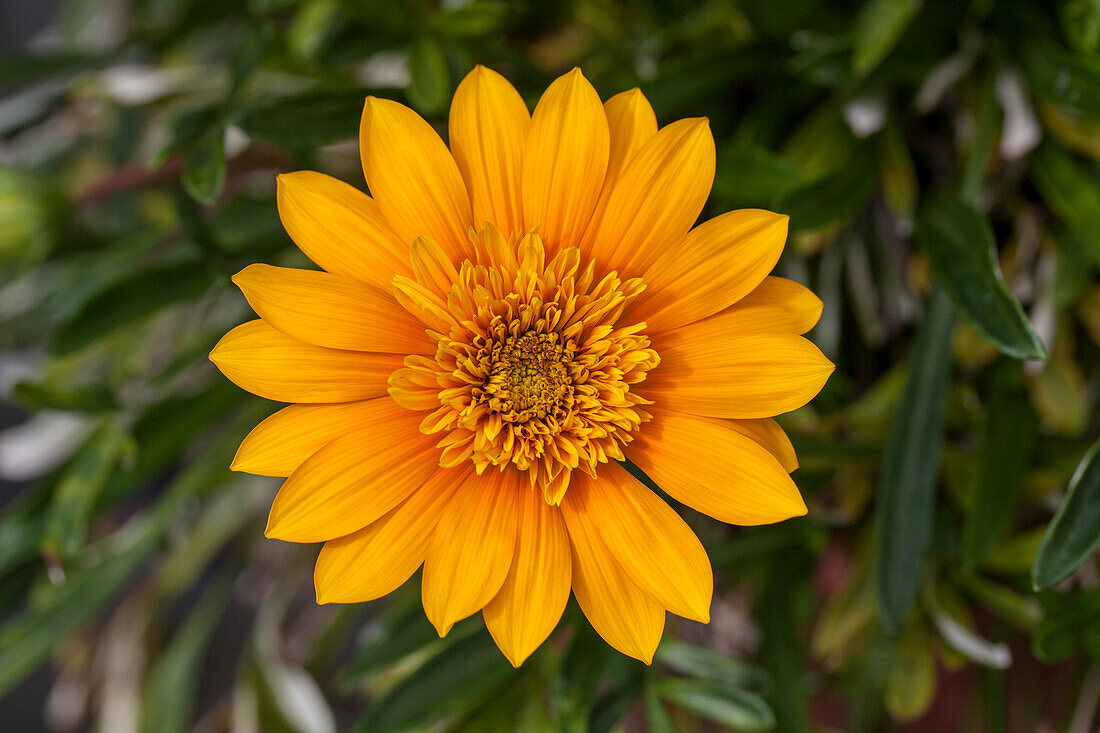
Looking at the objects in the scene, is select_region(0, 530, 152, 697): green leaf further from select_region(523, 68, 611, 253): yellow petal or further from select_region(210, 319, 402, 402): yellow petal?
select_region(523, 68, 611, 253): yellow petal

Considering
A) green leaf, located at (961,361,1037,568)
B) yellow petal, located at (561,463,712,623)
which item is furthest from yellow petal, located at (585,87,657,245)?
green leaf, located at (961,361,1037,568)

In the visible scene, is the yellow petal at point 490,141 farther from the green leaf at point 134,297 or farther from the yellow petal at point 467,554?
the green leaf at point 134,297

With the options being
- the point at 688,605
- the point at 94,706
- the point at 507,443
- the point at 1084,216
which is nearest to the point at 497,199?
the point at 507,443

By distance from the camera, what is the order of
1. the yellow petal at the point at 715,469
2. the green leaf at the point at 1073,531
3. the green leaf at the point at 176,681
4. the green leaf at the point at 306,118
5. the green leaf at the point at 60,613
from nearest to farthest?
the yellow petal at the point at 715,469 → the green leaf at the point at 1073,531 → the green leaf at the point at 306,118 → the green leaf at the point at 60,613 → the green leaf at the point at 176,681

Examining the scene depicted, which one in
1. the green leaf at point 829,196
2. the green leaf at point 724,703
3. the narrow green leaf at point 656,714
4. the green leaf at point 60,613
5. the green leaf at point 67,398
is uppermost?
the green leaf at point 829,196

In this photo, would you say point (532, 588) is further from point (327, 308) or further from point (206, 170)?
point (206, 170)

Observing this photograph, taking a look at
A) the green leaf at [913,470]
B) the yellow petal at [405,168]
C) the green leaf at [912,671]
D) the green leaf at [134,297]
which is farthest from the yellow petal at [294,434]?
the green leaf at [912,671]

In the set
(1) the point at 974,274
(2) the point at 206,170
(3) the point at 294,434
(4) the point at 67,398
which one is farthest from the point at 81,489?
(1) the point at 974,274

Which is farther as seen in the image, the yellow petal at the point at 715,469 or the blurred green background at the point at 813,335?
the blurred green background at the point at 813,335

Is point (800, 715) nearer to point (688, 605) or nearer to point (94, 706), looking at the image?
point (688, 605)
